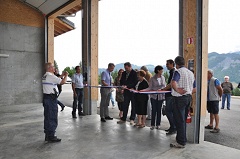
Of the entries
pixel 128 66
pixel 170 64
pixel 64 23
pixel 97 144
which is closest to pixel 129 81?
pixel 128 66

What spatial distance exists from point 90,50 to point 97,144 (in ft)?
12.3

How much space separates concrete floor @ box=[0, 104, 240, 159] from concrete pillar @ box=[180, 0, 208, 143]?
0.36 m

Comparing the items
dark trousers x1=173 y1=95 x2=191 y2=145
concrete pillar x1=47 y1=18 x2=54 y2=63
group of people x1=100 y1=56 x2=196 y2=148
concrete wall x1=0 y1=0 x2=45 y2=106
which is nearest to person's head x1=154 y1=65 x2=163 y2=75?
group of people x1=100 y1=56 x2=196 y2=148

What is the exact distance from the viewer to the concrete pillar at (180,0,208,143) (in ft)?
13.0

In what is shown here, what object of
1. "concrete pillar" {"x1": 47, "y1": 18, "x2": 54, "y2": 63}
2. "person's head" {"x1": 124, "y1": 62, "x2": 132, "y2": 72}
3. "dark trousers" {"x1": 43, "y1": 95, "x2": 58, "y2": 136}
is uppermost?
"concrete pillar" {"x1": 47, "y1": 18, "x2": 54, "y2": 63}

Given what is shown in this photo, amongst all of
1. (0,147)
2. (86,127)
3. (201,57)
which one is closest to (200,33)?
(201,57)

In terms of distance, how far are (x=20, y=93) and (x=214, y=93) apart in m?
8.06

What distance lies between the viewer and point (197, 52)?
157 inches

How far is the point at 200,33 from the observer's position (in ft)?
13.0

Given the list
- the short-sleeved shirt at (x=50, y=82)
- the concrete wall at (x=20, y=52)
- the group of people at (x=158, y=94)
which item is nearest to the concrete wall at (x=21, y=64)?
the concrete wall at (x=20, y=52)

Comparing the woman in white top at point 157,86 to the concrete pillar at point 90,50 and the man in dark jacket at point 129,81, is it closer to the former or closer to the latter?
the man in dark jacket at point 129,81

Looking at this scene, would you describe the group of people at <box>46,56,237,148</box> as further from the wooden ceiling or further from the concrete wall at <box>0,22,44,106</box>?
the wooden ceiling

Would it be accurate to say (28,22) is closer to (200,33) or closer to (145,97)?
(145,97)

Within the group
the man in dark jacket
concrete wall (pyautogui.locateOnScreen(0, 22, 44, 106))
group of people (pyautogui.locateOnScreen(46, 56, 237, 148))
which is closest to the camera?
group of people (pyautogui.locateOnScreen(46, 56, 237, 148))
